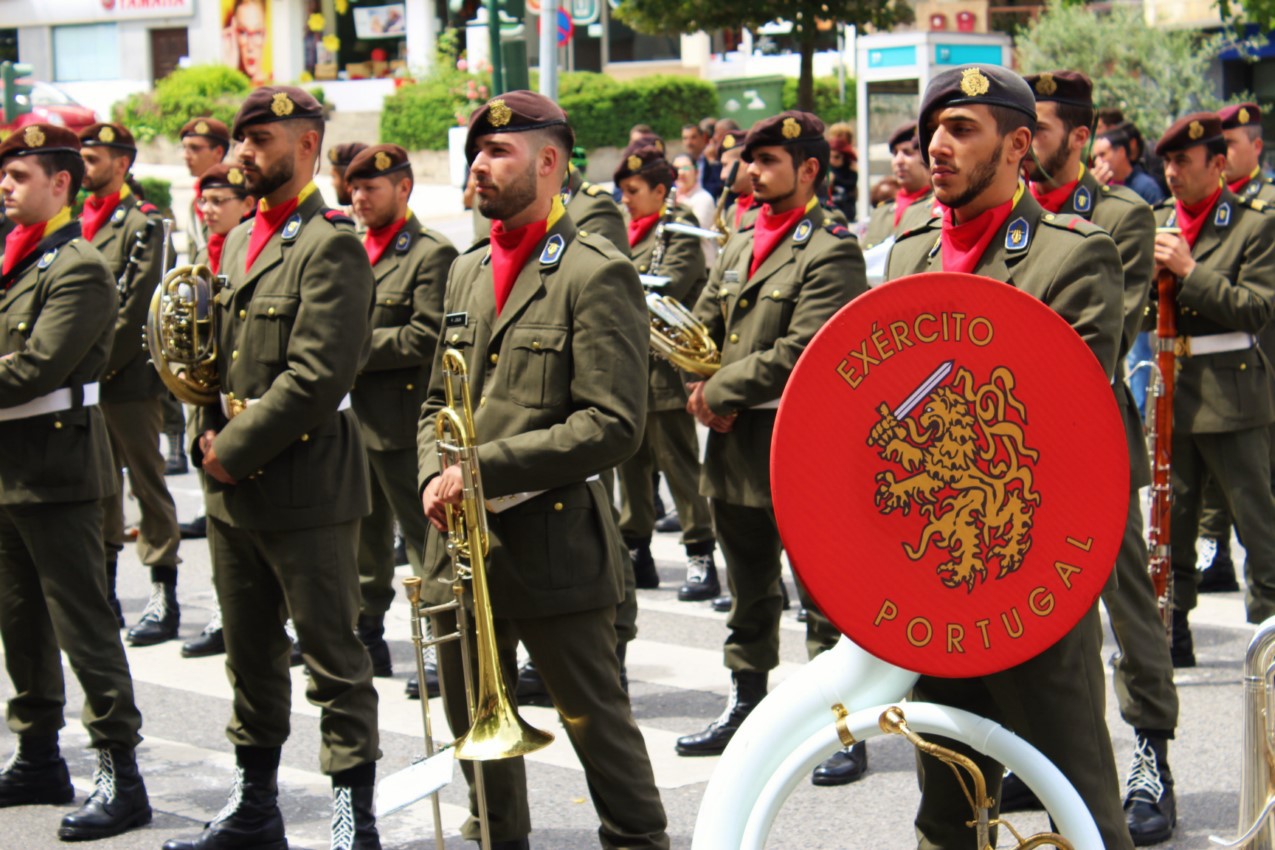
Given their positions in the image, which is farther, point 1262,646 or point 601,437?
point 601,437

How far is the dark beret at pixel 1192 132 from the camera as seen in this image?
22.3 feet

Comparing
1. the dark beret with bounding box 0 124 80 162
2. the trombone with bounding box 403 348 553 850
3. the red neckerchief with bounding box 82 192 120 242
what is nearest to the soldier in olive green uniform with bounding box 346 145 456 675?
the red neckerchief with bounding box 82 192 120 242

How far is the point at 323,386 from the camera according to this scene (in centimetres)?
504

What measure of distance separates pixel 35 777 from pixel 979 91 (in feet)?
12.9

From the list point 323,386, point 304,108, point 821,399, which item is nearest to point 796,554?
point 821,399

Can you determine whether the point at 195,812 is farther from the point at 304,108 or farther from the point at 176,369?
the point at 304,108

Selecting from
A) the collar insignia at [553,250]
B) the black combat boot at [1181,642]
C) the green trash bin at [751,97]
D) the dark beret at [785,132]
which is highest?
the green trash bin at [751,97]

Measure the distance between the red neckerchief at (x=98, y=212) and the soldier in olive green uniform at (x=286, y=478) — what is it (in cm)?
373

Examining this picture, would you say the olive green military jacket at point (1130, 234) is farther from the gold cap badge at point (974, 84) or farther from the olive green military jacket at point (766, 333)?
the gold cap badge at point (974, 84)

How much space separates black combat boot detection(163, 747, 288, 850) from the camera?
526 cm

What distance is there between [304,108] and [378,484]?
2.96 m

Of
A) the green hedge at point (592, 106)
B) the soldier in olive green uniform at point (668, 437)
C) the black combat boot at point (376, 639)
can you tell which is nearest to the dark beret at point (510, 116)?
the black combat boot at point (376, 639)

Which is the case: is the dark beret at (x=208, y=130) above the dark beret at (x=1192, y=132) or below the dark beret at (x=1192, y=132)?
above

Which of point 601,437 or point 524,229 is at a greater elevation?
point 524,229
